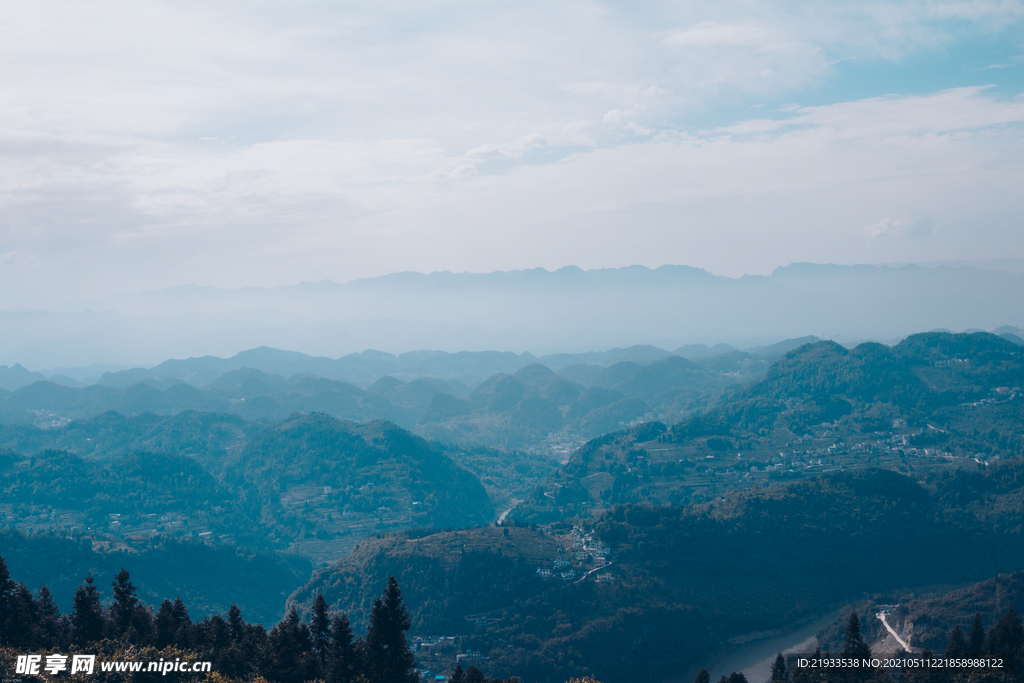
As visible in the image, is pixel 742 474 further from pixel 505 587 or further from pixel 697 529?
pixel 505 587

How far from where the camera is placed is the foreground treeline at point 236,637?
57.7 m

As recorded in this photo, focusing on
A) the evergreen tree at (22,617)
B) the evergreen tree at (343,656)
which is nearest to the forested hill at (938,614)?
the evergreen tree at (343,656)

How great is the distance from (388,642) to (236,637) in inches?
521

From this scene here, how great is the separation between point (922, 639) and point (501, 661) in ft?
180

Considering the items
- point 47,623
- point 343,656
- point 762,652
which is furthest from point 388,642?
point 762,652

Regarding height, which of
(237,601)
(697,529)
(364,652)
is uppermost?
(364,652)

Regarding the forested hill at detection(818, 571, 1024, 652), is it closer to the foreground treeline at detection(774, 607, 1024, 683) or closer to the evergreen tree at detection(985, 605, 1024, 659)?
the evergreen tree at detection(985, 605, 1024, 659)

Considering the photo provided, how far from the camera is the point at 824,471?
191 meters

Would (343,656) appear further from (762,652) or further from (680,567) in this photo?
(680,567)

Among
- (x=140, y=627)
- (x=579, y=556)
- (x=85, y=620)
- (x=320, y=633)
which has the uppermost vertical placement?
(x=85, y=620)

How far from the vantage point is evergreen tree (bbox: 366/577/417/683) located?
60.4 metres

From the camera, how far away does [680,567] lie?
123562 millimetres

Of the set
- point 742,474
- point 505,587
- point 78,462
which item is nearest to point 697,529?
point 505,587

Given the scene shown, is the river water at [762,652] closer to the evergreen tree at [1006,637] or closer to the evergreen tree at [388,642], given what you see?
the evergreen tree at [1006,637]
